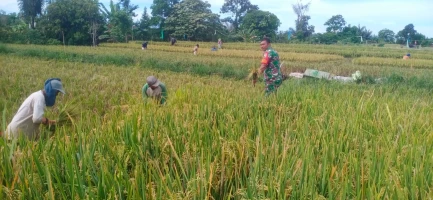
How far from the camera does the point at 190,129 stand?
2.75 m

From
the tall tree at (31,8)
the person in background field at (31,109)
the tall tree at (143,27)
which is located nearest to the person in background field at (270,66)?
the person in background field at (31,109)

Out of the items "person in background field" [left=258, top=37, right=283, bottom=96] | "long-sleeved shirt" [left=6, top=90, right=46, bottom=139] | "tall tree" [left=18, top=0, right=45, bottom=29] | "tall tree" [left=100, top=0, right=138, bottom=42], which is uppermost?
"tall tree" [left=18, top=0, right=45, bottom=29]

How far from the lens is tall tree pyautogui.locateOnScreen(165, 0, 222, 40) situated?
3953 centimetres

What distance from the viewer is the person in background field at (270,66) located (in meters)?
6.95

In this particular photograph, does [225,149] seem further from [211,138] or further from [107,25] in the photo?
[107,25]

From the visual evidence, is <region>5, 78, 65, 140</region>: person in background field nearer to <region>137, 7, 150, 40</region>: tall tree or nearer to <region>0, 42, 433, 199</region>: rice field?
<region>0, 42, 433, 199</region>: rice field

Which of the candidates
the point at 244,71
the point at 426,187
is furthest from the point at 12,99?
the point at 244,71

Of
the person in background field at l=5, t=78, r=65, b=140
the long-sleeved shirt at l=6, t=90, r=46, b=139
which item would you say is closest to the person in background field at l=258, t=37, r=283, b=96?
the person in background field at l=5, t=78, r=65, b=140

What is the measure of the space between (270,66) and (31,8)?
135 feet

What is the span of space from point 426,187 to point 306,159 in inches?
23.0

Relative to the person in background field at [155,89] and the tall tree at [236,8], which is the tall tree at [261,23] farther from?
the person in background field at [155,89]

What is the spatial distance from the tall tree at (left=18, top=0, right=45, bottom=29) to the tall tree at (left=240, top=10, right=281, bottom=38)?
24.2 meters

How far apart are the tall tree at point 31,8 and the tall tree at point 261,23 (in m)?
24.2

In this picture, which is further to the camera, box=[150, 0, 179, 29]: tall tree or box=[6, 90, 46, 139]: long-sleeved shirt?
box=[150, 0, 179, 29]: tall tree
